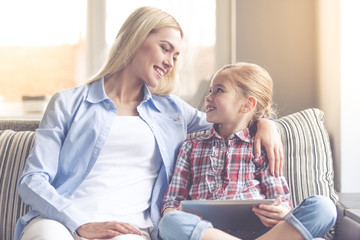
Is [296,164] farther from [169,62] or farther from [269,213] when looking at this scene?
[169,62]

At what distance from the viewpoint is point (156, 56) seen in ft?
5.37

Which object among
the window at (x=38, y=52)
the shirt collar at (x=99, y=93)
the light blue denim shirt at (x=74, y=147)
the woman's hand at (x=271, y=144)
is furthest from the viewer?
the window at (x=38, y=52)

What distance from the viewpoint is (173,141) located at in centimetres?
168

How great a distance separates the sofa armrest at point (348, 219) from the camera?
1342 mm

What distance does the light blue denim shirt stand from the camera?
4.64ft

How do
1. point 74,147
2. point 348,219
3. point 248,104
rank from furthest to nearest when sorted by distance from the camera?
point 248,104 < point 74,147 < point 348,219

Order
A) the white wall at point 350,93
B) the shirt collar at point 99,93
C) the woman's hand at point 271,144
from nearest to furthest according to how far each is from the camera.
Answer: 1. the woman's hand at point 271,144
2. the shirt collar at point 99,93
3. the white wall at point 350,93

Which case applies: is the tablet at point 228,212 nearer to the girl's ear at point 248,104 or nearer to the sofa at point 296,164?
Result: the sofa at point 296,164

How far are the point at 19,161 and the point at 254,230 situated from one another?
2.90 ft

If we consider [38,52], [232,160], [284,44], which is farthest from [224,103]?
[38,52]

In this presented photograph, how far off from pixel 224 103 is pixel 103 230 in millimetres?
589

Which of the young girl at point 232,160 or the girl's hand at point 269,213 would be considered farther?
the young girl at point 232,160

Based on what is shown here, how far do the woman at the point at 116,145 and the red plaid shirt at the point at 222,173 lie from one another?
0.05m

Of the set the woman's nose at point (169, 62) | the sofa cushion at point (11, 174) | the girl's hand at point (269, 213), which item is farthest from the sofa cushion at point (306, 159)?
the sofa cushion at point (11, 174)
